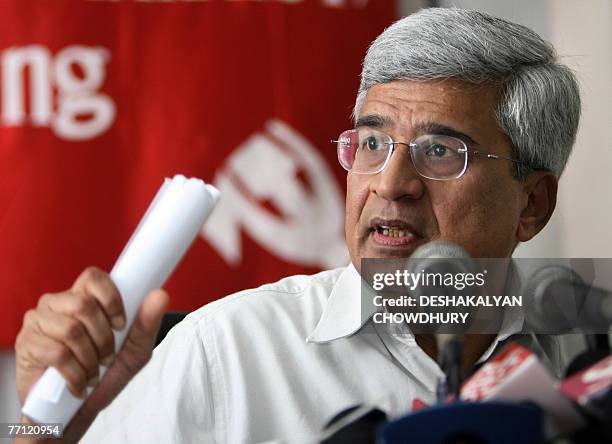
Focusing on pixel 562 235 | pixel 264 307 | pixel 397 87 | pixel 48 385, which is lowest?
pixel 562 235

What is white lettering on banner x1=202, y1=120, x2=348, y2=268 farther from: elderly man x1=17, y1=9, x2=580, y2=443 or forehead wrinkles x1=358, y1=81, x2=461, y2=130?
forehead wrinkles x1=358, y1=81, x2=461, y2=130

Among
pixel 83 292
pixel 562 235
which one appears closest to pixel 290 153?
pixel 562 235

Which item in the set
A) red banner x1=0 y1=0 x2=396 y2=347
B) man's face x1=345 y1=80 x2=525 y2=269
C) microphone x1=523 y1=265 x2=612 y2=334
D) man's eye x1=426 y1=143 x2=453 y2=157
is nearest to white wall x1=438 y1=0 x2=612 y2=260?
red banner x1=0 y1=0 x2=396 y2=347

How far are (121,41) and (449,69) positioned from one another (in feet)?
4.29

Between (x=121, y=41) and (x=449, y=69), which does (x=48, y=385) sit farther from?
(x=121, y=41)

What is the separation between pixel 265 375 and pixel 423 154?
50cm

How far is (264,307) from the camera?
5.68 ft

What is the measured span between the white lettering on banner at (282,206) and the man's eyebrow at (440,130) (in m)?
1.03

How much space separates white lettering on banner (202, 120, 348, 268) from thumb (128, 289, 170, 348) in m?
1.66

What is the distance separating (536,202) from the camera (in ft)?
6.16

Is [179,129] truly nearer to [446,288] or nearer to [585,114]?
[585,114]

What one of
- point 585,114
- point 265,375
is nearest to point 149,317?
point 265,375

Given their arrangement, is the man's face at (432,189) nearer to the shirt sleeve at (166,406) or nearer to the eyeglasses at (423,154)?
the eyeglasses at (423,154)

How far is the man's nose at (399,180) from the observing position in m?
1.62
